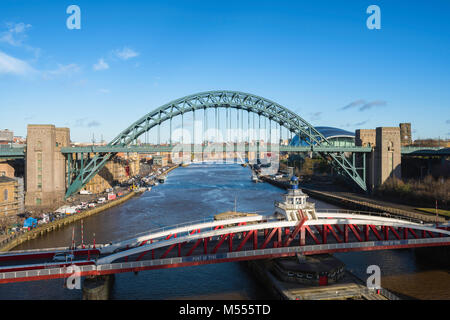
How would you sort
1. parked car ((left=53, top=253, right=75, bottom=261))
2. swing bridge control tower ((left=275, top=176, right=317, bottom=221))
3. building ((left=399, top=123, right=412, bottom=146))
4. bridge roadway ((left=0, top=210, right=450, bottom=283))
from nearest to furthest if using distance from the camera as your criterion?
bridge roadway ((left=0, top=210, right=450, bottom=283)) < parked car ((left=53, top=253, right=75, bottom=261)) < swing bridge control tower ((left=275, top=176, right=317, bottom=221)) < building ((left=399, top=123, right=412, bottom=146))

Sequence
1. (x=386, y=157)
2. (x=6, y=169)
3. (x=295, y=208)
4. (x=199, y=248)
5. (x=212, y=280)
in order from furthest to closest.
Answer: (x=386, y=157), (x=6, y=169), (x=212, y=280), (x=295, y=208), (x=199, y=248)

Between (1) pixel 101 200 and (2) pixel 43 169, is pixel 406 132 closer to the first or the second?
(1) pixel 101 200

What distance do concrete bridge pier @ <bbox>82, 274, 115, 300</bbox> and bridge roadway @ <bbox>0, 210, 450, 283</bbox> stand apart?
1.24ft

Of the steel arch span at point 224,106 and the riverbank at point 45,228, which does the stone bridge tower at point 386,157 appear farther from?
the riverbank at point 45,228

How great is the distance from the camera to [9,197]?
92.1ft

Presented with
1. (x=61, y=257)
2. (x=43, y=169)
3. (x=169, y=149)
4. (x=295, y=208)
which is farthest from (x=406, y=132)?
(x=61, y=257)

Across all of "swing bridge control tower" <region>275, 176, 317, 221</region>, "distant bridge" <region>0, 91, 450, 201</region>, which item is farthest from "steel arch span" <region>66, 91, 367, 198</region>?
"swing bridge control tower" <region>275, 176, 317, 221</region>

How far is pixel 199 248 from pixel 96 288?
4605 mm

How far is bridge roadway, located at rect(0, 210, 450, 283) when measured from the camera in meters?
13.2

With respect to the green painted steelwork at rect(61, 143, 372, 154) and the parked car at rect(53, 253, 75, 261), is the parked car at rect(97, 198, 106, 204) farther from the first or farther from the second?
the parked car at rect(53, 253, 75, 261)

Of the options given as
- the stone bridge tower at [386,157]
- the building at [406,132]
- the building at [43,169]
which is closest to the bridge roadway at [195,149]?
the building at [43,169]

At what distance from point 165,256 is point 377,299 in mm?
A: 8501

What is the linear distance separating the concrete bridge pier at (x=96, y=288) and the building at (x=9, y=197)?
61.0ft

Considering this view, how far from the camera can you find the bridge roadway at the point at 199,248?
43.4ft
